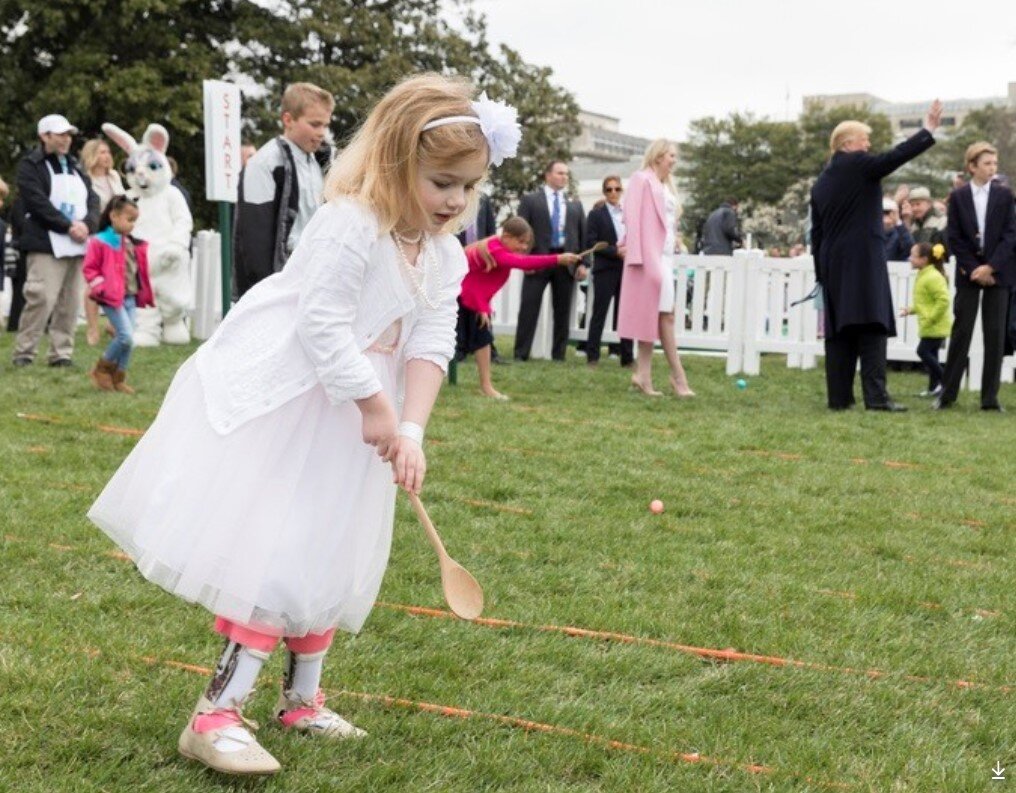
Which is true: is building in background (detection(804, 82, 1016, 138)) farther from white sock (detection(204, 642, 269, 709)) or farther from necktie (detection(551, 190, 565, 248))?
white sock (detection(204, 642, 269, 709))

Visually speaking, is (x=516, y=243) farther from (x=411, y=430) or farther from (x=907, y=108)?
(x=907, y=108)

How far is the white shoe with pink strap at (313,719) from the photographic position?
317 centimetres

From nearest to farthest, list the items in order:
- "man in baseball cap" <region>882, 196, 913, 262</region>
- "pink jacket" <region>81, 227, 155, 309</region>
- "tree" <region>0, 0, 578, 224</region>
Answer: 1. "pink jacket" <region>81, 227, 155, 309</region>
2. "man in baseball cap" <region>882, 196, 913, 262</region>
3. "tree" <region>0, 0, 578, 224</region>

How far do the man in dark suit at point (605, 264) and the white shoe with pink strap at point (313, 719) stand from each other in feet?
36.5

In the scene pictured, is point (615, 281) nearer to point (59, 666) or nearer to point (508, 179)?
point (59, 666)

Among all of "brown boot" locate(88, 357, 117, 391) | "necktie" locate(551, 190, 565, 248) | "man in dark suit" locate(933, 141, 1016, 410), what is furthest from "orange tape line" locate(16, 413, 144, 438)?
"necktie" locate(551, 190, 565, 248)

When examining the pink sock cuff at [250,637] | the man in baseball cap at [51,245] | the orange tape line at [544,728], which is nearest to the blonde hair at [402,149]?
the pink sock cuff at [250,637]

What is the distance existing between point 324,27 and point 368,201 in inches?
1476

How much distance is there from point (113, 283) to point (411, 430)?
24.2ft

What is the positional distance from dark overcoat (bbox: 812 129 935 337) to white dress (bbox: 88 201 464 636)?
7478 millimetres

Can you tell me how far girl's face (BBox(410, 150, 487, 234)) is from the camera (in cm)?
299

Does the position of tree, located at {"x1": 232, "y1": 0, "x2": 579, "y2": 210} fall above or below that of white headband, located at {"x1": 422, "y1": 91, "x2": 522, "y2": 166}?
above

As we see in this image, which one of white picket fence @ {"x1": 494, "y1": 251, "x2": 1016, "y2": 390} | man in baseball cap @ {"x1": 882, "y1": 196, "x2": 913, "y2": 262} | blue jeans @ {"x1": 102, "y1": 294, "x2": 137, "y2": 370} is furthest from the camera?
man in baseball cap @ {"x1": 882, "y1": 196, "x2": 913, "y2": 262}

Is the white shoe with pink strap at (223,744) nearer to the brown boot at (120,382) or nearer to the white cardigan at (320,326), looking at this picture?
the white cardigan at (320,326)
